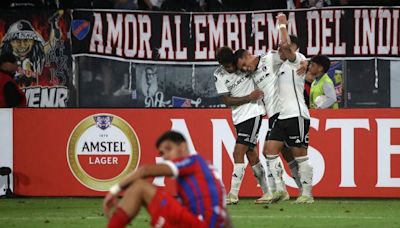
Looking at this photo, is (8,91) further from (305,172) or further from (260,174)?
(305,172)

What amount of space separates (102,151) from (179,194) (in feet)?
25.3

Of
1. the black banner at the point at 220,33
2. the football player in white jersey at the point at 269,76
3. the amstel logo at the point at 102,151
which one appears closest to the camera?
the football player in white jersey at the point at 269,76

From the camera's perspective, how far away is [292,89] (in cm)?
1477

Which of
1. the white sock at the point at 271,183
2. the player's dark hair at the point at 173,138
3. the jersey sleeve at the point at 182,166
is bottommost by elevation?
the white sock at the point at 271,183

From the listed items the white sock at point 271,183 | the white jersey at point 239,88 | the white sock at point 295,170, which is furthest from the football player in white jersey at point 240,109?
the white sock at point 295,170

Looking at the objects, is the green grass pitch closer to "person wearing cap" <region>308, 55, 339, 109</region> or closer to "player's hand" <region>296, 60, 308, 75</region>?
"person wearing cap" <region>308, 55, 339, 109</region>

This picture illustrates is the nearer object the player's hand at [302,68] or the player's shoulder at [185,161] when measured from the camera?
the player's shoulder at [185,161]

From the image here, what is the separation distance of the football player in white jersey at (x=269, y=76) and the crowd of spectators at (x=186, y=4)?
4.47 meters

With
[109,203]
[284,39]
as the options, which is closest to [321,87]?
[284,39]

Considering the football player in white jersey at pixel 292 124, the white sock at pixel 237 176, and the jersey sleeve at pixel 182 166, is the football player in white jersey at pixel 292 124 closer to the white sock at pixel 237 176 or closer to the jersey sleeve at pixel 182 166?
the white sock at pixel 237 176

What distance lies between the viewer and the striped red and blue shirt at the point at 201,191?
863 centimetres

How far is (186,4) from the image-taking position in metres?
19.7

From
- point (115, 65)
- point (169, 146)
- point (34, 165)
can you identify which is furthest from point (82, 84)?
point (169, 146)

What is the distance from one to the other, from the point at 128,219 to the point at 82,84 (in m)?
10.3
